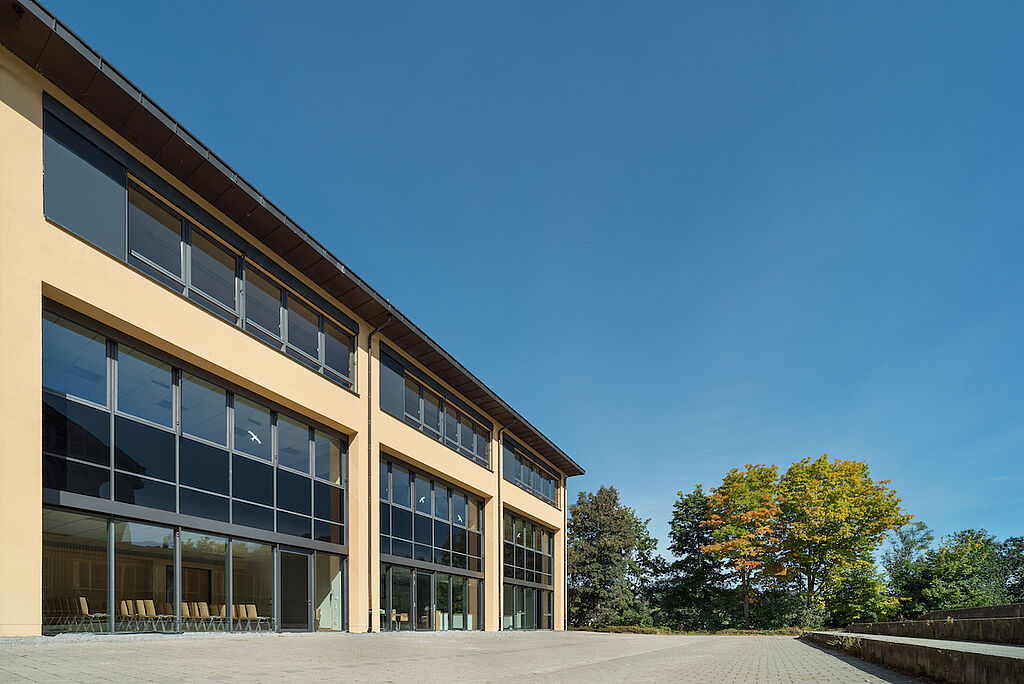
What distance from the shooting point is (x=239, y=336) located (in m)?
18.0

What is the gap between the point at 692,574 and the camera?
Answer: 57750 millimetres

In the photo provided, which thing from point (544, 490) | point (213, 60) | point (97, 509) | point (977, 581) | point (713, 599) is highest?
point (213, 60)

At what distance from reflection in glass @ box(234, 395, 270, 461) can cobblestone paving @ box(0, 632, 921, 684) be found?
4149mm

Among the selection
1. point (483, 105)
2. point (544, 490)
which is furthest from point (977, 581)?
point (483, 105)

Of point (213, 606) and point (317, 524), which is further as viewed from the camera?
point (317, 524)

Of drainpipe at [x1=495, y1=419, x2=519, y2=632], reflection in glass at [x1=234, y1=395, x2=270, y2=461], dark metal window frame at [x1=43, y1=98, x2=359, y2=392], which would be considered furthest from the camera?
drainpipe at [x1=495, y1=419, x2=519, y2=632]

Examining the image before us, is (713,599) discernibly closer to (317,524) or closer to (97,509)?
(317,524)

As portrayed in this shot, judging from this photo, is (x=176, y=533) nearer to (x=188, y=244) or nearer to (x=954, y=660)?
(x=188, y=244)

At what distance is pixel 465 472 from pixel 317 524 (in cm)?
1065

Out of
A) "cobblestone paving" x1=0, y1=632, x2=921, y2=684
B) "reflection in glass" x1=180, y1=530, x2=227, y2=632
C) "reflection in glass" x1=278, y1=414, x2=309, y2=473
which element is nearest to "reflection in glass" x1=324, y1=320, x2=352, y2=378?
"reflection in glass" x1=278, y1=414, x2=309, y2=473

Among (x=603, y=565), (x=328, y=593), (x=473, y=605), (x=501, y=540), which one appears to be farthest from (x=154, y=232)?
(x=603, y=565)

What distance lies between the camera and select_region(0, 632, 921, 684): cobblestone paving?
9375mm

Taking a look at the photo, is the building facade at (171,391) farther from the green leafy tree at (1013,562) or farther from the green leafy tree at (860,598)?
the green leafy tree at (1013,562)

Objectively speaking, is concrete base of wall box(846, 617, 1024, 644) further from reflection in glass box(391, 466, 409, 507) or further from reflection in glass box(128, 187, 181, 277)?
reflection in glass box(128, 187, 181, 277)
